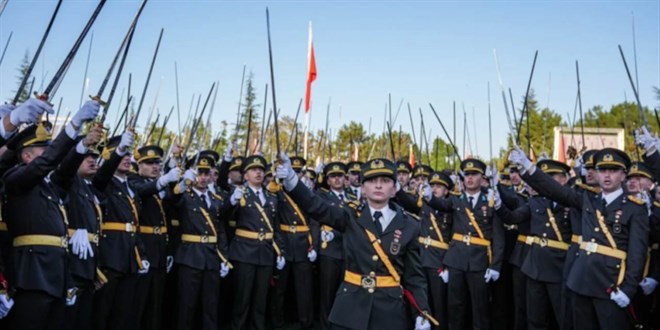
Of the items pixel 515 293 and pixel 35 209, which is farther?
pixel 515 293

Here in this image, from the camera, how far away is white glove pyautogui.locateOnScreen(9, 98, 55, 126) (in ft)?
13.6

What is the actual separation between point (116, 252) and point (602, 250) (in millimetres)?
5774

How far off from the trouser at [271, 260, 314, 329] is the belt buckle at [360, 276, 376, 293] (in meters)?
4.50

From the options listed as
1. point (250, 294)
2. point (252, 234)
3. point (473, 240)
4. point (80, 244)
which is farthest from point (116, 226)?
point (473, 240)

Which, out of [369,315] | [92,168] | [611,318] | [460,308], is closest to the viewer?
[369,315]

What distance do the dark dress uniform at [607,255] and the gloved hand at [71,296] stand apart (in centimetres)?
521

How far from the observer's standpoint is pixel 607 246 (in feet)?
19.7

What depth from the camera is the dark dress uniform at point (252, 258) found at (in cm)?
790

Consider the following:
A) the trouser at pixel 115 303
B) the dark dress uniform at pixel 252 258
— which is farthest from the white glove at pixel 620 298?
the trouser at pixel 115 303

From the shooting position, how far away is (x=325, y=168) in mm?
10375

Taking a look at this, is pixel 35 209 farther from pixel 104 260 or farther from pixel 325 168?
pixel 325 168

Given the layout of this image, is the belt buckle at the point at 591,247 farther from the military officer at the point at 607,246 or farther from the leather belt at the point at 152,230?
the leather belt at the point at 152,230

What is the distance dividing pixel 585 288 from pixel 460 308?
8.26ft

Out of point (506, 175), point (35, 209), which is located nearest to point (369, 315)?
point (35, 209)
